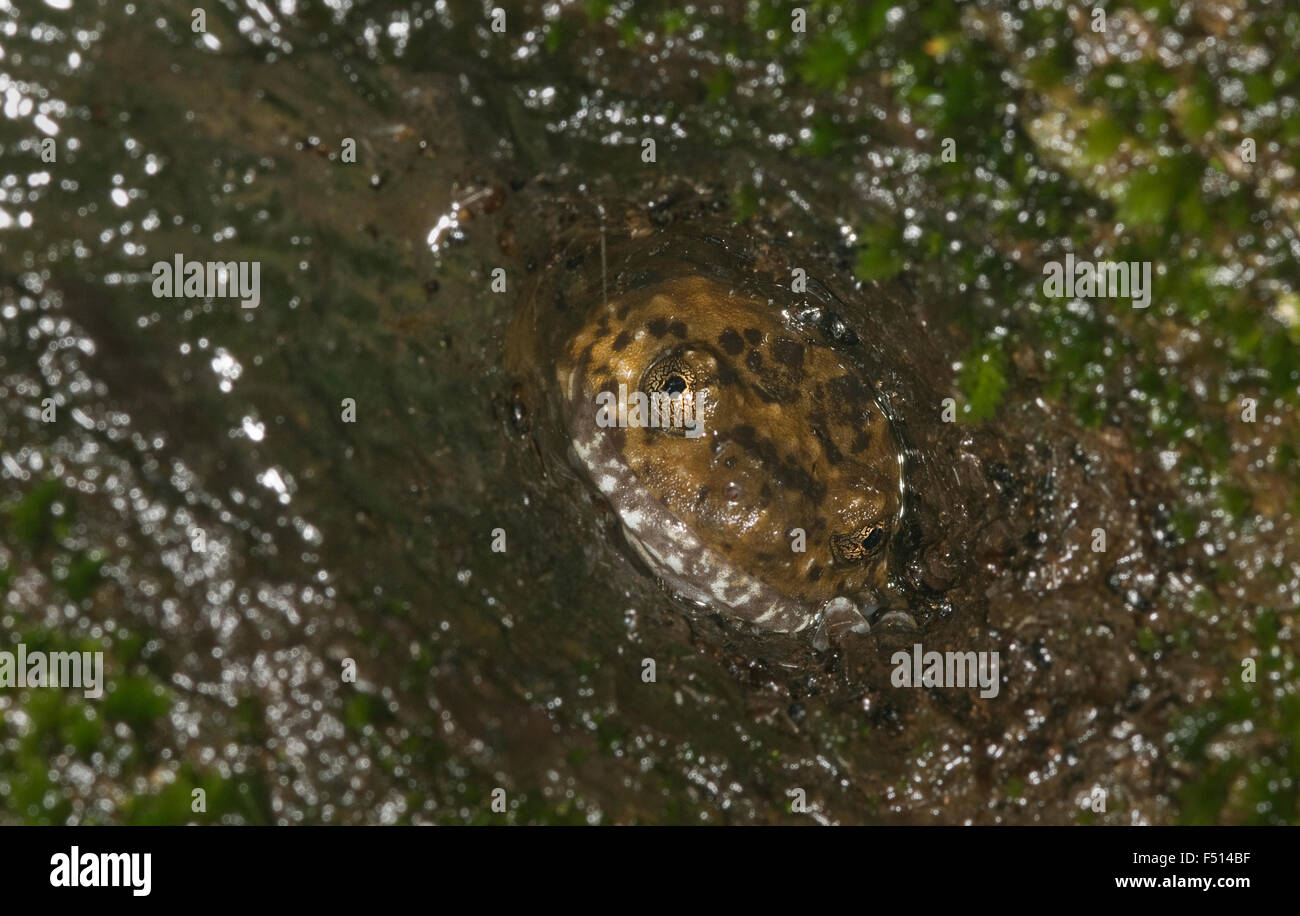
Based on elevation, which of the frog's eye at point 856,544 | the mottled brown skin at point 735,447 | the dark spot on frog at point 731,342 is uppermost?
the dark spot on frog at point 731,342

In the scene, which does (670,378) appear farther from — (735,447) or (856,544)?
(856,544)

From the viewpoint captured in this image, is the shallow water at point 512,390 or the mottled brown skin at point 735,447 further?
the mottled brown skin at point 735,447

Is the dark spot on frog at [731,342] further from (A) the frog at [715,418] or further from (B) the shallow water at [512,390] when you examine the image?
(B) the shallow water at [512,390]

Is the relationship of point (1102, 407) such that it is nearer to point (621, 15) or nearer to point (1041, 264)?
point (1041, 264)

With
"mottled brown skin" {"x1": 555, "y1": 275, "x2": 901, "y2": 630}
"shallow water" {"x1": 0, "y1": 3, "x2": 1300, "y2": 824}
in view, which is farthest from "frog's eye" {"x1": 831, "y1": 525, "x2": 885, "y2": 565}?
"shallow water" {"x1": 0, "y1": 3, "x2": 1300, "y2": 824}

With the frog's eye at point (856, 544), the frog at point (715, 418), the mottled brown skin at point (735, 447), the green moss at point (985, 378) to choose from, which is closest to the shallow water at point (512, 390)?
the green moss at point (985, 378)

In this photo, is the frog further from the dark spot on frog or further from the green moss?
the green moss

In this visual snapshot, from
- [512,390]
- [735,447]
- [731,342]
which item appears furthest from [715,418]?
[512,390]
